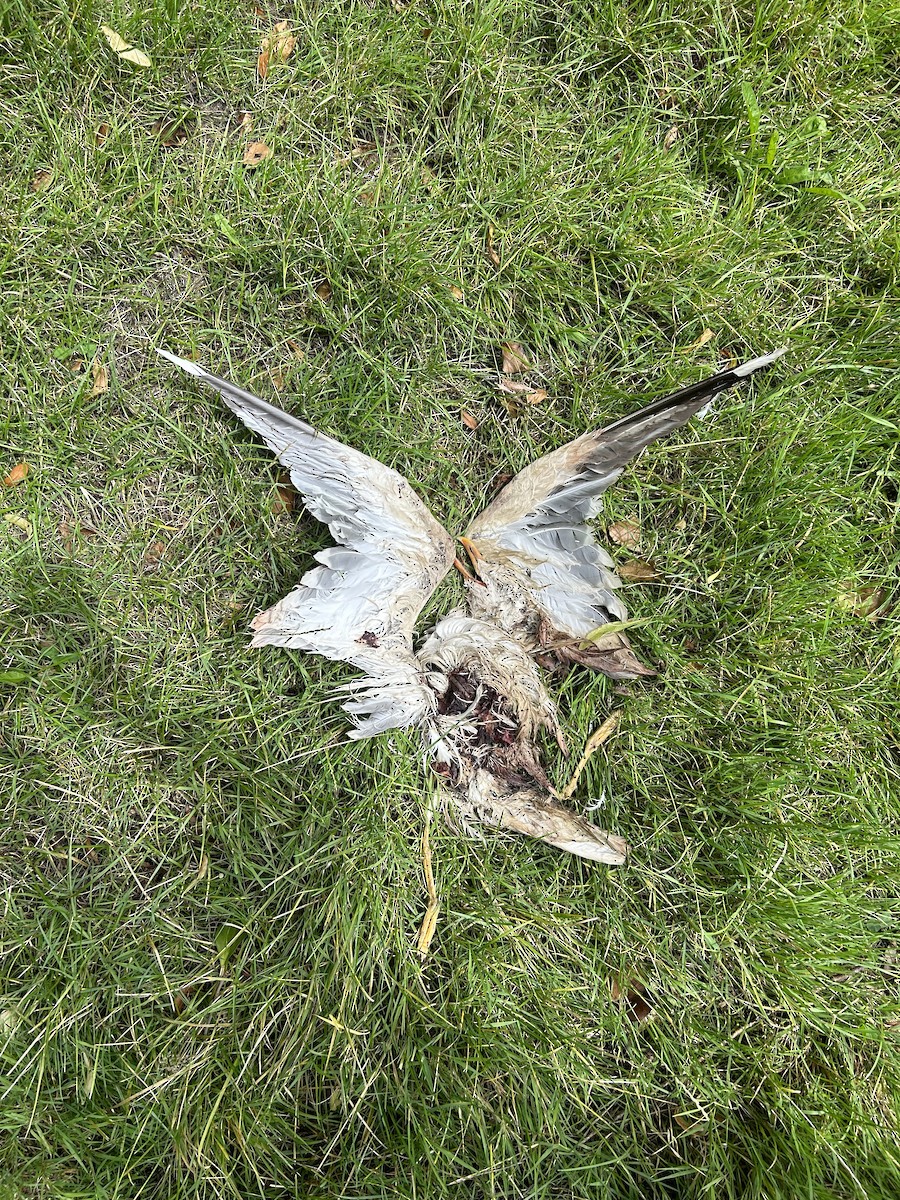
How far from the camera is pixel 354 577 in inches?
79.4

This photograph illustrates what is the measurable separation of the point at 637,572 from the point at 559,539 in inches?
12.9

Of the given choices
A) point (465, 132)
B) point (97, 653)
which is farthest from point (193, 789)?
point (465, 132)

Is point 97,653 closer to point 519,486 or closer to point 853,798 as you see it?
point 519,486

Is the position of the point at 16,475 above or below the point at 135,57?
below

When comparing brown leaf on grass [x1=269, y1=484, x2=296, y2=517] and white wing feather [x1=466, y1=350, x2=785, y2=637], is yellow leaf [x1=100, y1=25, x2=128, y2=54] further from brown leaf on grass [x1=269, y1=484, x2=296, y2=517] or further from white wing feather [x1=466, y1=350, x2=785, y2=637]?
white wing feather [x1=466, y1=350, x2=785, y2=637]

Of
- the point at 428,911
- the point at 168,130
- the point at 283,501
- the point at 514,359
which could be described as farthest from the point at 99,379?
the point at 428,911

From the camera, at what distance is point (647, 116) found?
2326mm

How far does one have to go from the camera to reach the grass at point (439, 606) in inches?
77.0

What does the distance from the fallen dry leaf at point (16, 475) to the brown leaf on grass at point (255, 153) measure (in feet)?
4.00

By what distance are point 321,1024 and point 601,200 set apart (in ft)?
8.92

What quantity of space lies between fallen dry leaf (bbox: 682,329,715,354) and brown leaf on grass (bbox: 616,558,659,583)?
→ 74 cm

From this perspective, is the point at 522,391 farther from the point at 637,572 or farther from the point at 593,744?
the point at 593,744

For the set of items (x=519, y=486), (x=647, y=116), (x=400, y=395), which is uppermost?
(x=647, y=116)

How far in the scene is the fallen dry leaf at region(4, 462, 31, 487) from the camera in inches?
85.4
